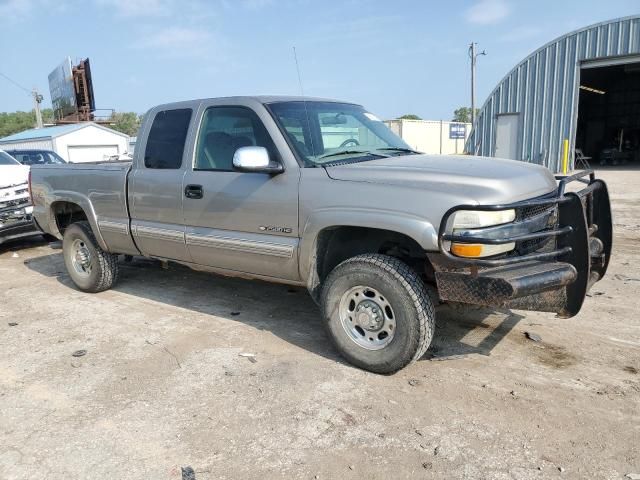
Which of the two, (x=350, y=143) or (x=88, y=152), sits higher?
(x=350, y=143)

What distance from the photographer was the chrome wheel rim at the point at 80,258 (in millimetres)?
5886

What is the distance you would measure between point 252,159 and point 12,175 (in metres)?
6.37

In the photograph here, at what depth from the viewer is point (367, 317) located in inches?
143

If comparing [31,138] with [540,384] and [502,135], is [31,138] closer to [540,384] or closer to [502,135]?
[502,135]

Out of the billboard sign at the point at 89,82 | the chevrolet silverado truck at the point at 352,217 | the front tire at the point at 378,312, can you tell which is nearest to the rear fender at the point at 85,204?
the chevrolet silverado truck at the point at 352,217

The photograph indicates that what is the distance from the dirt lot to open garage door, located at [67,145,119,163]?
2951cm

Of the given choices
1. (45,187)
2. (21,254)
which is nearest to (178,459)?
(45,187)

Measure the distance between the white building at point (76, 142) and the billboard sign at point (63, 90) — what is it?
10043 millimetres

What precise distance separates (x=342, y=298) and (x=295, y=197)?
0.83 meters

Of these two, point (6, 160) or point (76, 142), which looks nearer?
point (6, 160)

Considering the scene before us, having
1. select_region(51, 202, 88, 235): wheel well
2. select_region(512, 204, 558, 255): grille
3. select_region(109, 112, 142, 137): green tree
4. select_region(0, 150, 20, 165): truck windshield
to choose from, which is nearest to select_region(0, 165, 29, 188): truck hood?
select_region(0, 150, 20, 165): truck windshield

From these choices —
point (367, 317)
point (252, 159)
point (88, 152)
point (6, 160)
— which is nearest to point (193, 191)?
point (252, 159)

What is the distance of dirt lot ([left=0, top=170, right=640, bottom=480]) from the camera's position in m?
2.74

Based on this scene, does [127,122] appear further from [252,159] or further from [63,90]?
[252,159]
